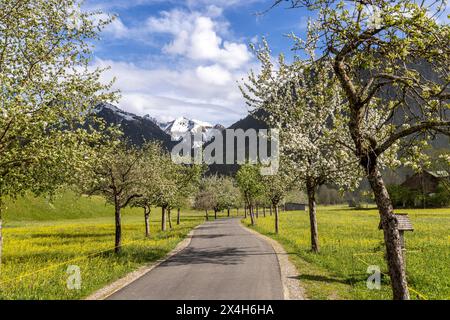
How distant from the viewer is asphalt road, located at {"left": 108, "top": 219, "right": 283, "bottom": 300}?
14.5 metres

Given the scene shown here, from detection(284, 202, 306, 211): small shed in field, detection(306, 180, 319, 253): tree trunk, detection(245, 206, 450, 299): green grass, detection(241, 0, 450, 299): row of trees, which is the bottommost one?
detection(284, 202, 306, 211): small shed in field

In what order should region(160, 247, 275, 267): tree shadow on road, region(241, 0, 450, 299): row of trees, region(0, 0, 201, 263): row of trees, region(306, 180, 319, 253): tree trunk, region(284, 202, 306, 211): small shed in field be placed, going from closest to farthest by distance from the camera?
region(241, 0, 450, 299): row of trees → region(0, 0, 201, 263): row of trees → region(160, 247, 275, 267): tree shadow on road → region(306, 180, 319, 253): tree trunk → region(284, 202, 306, 211): small shed in field

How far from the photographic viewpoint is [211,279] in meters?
17.8

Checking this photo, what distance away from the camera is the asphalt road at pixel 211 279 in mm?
14496

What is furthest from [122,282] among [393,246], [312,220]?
[312,220]

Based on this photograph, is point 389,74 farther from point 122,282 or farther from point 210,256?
point 210,256

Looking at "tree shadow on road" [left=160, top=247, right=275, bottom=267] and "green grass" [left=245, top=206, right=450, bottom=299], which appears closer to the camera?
"green grass" [left=245, top=206, right=450, bottom=299]

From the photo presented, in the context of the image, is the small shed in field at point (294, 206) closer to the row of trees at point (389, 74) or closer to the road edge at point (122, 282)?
the road edge at point (122, 282)

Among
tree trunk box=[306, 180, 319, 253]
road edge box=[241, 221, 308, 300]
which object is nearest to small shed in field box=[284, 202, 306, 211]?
tree trunk box=[306, 180, 319, 253]

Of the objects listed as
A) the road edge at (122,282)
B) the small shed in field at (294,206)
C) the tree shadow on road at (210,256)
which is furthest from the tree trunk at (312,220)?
the small shed in field at (294,206)

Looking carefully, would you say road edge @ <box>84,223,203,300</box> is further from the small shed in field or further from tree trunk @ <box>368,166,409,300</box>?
the small shed in field
